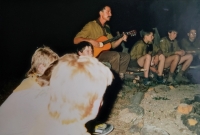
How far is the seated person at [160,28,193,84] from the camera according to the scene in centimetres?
253

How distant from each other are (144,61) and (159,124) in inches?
28.0

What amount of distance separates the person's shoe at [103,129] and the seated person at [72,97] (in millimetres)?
123

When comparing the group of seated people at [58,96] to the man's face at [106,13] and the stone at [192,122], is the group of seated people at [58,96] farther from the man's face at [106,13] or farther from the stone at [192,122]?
the stone at [192,122]

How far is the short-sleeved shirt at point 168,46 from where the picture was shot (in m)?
2.55

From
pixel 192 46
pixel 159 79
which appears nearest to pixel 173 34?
pixel 192 46

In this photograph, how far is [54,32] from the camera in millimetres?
2000

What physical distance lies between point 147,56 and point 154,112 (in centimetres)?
60

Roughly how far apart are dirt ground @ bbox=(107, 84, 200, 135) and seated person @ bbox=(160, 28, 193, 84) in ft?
0.42

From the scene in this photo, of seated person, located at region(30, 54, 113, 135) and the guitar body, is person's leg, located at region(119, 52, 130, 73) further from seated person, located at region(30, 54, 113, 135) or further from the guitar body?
seated person, located at region(30, 54, 113, 135)

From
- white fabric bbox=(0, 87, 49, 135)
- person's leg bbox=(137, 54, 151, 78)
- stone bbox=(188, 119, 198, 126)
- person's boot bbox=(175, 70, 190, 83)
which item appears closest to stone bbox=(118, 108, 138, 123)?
stone bbox=(188, 119, 198, 126)

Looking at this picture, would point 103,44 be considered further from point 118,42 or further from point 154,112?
point 154,112

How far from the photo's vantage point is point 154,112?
2098 millimetres

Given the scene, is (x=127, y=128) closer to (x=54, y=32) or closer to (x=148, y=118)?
(x=148, y=118)

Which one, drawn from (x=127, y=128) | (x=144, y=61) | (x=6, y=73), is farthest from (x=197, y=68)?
(x=6, y=73)
